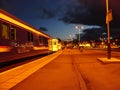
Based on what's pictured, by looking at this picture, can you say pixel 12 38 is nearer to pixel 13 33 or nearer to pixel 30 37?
pixel 13 33

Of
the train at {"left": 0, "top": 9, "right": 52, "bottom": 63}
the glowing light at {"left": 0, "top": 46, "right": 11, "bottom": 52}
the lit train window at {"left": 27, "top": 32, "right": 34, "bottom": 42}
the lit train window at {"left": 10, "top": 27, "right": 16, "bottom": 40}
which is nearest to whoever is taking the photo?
the glowing light at {"left": 0, "top": 46, "right": 11, "bottom": 52}

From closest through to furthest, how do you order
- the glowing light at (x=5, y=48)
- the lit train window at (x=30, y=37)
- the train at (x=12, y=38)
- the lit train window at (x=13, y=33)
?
the glowing light at (x=5, y=48)
the train at (x=12, y=38)
the lit train window at (x=13, y=33)
the lit train window at (x=30, y=37)

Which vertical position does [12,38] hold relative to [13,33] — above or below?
below

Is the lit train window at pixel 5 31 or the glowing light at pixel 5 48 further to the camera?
the lit train window at pixel 5 31

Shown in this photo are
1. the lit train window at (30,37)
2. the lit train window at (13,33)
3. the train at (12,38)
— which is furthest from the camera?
the lit train window at (30,37)

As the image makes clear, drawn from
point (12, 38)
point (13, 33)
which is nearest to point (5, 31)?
point (12, 38)

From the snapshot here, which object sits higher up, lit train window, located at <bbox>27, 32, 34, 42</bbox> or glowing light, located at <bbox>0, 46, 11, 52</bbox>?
lit train window, located at <bbox>27, 32, 34, 42</bbox>

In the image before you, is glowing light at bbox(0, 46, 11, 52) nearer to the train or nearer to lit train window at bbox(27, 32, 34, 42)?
the train

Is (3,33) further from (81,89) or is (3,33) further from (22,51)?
(81,89)

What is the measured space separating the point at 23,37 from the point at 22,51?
3.77ft


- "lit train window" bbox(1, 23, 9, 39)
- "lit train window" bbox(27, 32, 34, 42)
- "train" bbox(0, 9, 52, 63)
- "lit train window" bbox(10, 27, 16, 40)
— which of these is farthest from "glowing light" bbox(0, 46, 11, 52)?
"lit train window" bbox(27, 32, 34, 42)

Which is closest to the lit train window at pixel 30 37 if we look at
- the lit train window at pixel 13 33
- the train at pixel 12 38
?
the train at pixel 12 38

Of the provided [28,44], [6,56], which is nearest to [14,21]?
[6,56]

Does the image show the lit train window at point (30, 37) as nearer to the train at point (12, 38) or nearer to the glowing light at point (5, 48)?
the train at point (12, 38)
